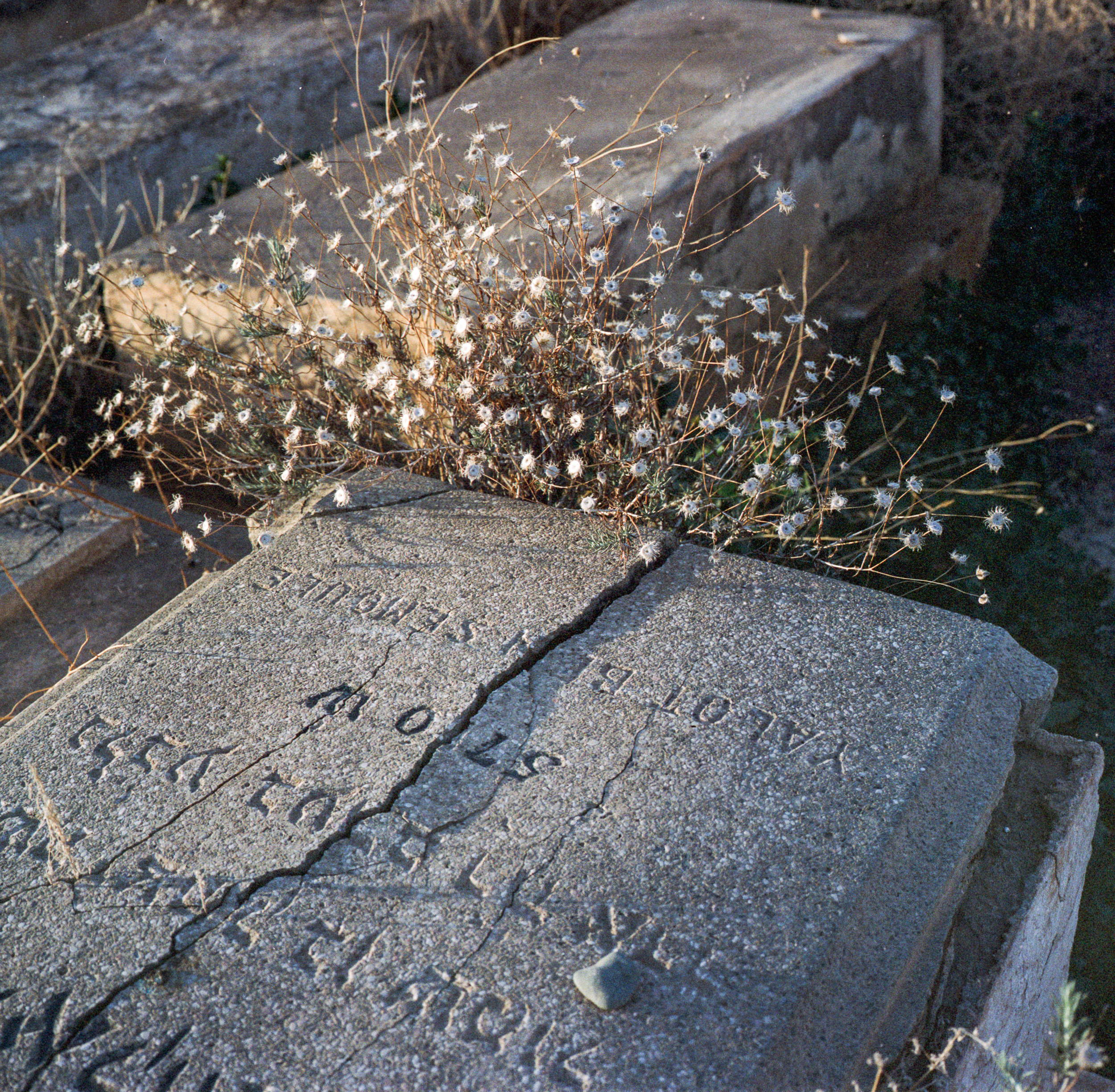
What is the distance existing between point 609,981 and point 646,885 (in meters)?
0.19

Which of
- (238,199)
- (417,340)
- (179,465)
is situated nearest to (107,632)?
(179,465)

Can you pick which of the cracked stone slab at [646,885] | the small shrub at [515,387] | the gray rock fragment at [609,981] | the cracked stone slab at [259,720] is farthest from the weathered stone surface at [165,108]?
the gray rock fragment at [609,981]

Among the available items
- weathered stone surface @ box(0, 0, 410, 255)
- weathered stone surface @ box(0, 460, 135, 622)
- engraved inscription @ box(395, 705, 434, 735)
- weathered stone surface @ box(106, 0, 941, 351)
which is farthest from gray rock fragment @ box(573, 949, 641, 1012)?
weathered stone surface @ box(0, 0, 410, 255)

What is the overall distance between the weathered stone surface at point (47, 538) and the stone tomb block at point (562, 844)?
0.88 m

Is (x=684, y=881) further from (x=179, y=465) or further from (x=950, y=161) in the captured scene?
(x=950, y=161)

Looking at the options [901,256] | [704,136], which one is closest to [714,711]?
[704,136]

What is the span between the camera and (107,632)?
2713 millimetres

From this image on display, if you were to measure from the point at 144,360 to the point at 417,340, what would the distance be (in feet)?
3.34

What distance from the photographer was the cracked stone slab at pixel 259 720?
1613 millimetres

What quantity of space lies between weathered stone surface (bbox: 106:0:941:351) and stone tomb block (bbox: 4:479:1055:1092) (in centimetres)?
116

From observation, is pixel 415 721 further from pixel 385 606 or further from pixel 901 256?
pixel 901 256

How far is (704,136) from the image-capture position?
3.59m

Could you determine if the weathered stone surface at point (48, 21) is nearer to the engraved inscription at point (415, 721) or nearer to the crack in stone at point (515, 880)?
the engraved inscription at point (415, 721)

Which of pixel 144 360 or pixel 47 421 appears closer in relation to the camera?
pixel 144 360
